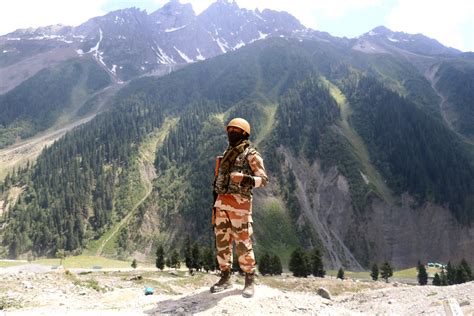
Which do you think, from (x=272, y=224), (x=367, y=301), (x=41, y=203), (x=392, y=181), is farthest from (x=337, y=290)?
(x=41, y=203)

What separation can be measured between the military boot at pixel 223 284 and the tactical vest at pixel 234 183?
88.8 inches

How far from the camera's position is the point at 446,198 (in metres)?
137

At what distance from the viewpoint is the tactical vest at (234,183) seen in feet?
34.6

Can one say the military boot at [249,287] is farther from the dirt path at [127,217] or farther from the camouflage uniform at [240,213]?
the dirt path at [127,217]

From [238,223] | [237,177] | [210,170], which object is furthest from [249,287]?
[210,170]

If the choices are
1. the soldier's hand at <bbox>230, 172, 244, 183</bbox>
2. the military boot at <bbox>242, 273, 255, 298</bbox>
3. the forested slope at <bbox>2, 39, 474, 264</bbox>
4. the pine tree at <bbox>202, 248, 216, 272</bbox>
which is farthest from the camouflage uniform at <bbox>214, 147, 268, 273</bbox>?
the forested slope at <bbox>2, 39, 474, 264</bbox>

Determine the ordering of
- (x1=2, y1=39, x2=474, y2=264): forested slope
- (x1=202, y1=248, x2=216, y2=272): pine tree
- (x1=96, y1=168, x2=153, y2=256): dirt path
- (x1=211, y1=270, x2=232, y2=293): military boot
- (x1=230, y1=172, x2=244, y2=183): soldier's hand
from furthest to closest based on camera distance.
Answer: (x1=2, y1=39, x2=474, y2=264): forested slope < (x1=96, y1=168, x2=153, y2=256): dirt path < (x1=202, y1=248, x2=216, y2=272): pine tree < (x1=211, y1=270, x2=232, y2=293): military boot < (x1=230, y1=172, x2=244, y2=183): soldier's hand

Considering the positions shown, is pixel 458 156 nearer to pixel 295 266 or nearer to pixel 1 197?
pixel 295 266

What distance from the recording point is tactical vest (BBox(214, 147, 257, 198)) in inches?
415

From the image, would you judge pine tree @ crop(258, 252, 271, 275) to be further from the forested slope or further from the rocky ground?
the rocky ground

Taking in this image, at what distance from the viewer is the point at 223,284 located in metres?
10.8

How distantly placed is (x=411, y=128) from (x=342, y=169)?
44596 mm

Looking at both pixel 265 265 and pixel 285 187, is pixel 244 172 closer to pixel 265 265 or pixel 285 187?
pixel 265 265

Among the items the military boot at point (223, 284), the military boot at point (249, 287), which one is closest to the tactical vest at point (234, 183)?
the military boot at point (249, 287)
